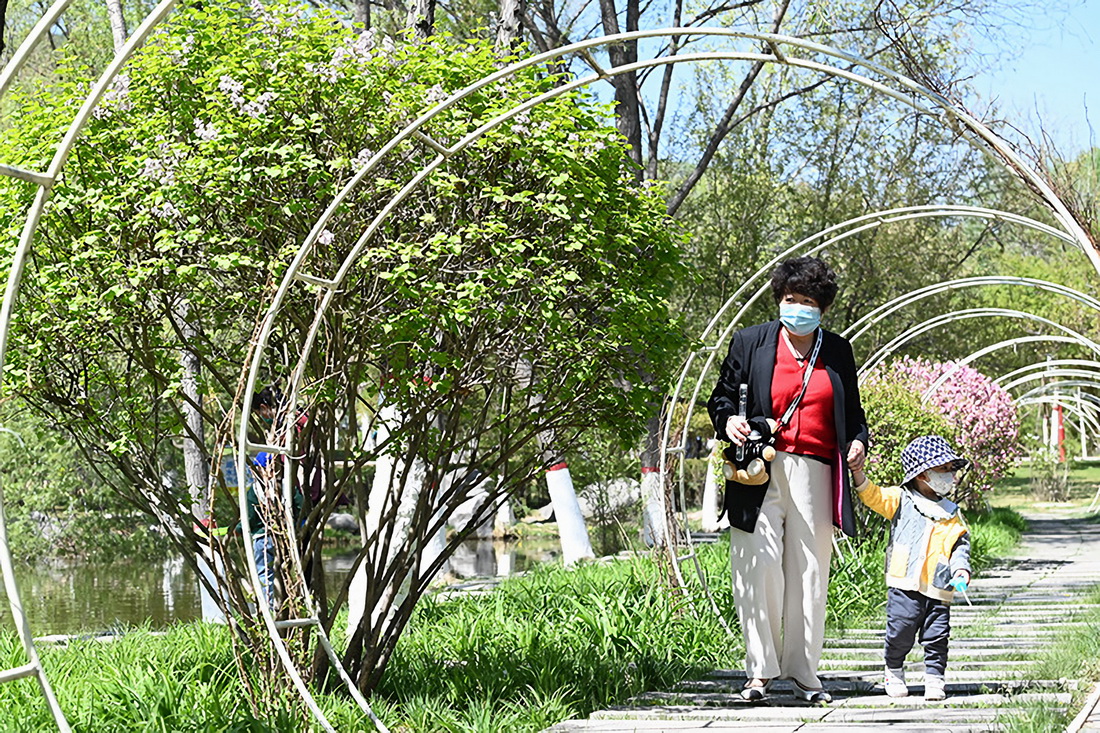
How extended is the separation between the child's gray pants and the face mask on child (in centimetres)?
46

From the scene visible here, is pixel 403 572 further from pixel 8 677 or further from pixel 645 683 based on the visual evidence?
pixel 8 677

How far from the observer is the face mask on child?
5.42 metres

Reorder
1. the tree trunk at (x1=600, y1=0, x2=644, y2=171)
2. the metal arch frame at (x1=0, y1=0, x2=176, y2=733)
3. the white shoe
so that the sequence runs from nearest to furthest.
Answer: the metal arch frame at (x1=0, y1=0, x2=176, y2=733)
the white shoe
the tree trunk at (x1=600, y1=0, x2=644, y2=171)

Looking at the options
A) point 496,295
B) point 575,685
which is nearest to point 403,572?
→ point 575,685

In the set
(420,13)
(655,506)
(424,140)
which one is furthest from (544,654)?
(420,13)

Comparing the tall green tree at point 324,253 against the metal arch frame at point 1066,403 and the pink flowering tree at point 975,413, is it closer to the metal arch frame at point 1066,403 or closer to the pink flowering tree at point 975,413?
the pink flowering tree at point 975,413

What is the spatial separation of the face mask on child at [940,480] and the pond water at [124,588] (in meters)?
4.80

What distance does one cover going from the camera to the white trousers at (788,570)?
5.24 meters

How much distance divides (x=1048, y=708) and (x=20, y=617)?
10.7 feet

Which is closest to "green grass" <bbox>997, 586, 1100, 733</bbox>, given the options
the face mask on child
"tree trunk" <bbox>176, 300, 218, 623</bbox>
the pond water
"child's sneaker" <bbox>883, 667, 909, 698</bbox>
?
"child's sneaker" <bbox>883, 667, 909, 698</bbox>

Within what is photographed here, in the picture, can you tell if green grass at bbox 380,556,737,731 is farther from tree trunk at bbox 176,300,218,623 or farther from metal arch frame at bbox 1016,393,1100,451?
metal arch frame at bbox 1016,393,1100,451

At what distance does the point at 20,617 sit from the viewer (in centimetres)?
327

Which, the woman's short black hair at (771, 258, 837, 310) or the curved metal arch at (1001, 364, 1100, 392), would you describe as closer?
the woman's short black hair at (771, 258, 837, 310)

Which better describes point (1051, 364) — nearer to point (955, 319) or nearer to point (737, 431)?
point (955, 319)
